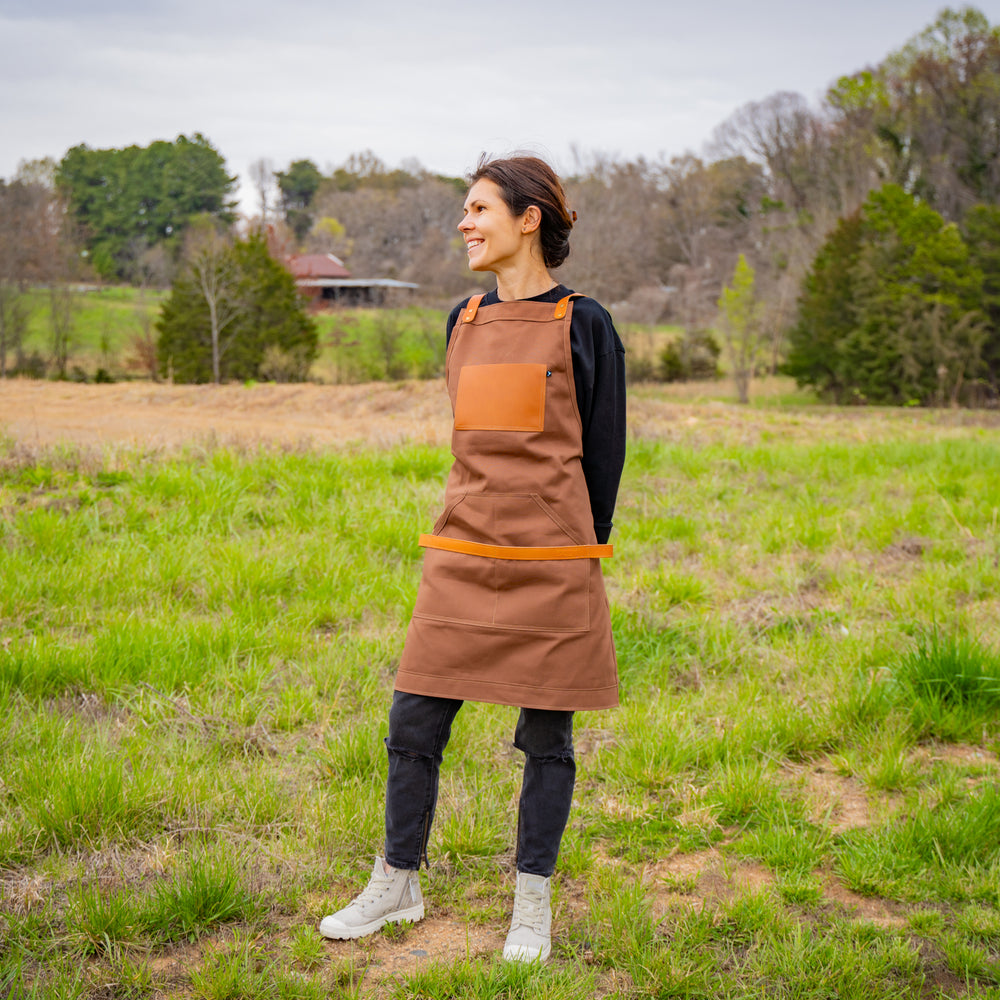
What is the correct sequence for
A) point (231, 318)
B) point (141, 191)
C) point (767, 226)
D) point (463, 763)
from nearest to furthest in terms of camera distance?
point (463, 763) → point (231, 318) → point (767, 226) → point (141, 191)

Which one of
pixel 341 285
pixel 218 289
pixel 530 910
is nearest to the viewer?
pixel 530 910

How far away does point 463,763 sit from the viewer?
10.9 ft

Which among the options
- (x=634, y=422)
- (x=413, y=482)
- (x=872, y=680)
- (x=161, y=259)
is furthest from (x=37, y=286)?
(x=872, y=680)

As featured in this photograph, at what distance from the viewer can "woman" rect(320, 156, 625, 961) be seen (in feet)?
7.14

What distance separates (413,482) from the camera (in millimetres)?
7203

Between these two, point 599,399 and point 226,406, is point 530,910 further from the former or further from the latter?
point 226,406

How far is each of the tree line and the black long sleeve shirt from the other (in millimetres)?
18116

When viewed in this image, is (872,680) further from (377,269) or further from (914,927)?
(377,269)

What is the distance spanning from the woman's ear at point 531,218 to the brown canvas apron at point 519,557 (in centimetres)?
22

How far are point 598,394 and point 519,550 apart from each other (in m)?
0.46

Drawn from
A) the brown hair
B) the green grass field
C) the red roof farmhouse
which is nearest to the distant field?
the red roof farmhouse

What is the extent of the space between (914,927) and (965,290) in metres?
30.6

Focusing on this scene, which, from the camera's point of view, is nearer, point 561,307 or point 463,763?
point 561,307

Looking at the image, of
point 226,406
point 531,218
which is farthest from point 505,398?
point 226,406
